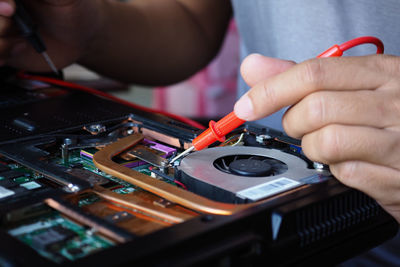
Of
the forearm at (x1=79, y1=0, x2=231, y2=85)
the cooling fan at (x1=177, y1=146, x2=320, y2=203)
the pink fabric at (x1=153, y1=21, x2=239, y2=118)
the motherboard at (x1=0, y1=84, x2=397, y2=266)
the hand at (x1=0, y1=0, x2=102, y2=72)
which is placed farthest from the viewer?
the pink fabric at (x1=153, y1=21, x2=239, y2=118)

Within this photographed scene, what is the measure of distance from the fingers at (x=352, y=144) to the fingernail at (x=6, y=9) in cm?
70

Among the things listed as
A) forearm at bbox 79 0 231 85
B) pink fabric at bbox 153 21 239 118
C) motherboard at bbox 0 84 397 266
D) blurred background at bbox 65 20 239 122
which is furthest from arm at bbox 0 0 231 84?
pink fabric at bbox 153 21 239 118

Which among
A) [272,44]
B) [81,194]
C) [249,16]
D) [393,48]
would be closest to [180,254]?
[81,194]

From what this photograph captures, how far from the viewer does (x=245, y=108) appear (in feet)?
1.89

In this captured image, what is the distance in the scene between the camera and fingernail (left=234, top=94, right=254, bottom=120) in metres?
0.57

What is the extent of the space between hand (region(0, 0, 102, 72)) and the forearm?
0.09m

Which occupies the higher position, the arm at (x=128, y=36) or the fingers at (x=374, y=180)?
the arm at (x=128, y=36)

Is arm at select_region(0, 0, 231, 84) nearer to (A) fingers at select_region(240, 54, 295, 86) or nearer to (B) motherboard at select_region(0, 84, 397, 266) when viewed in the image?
(B) motherboard at select_region(0, 84, 397, 266)

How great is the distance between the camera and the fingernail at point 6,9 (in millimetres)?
932

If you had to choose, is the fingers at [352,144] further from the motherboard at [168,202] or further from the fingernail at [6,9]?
the fingernail at [6,9]

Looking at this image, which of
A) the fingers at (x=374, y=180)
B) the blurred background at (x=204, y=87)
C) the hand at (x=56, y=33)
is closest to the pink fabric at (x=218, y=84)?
the blurred background at (x=204, y=87)

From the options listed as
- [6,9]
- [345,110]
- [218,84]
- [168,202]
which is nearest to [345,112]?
[345,110]

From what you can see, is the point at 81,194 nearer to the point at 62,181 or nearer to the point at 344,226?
the point at 62,181

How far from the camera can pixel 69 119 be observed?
819 mm
